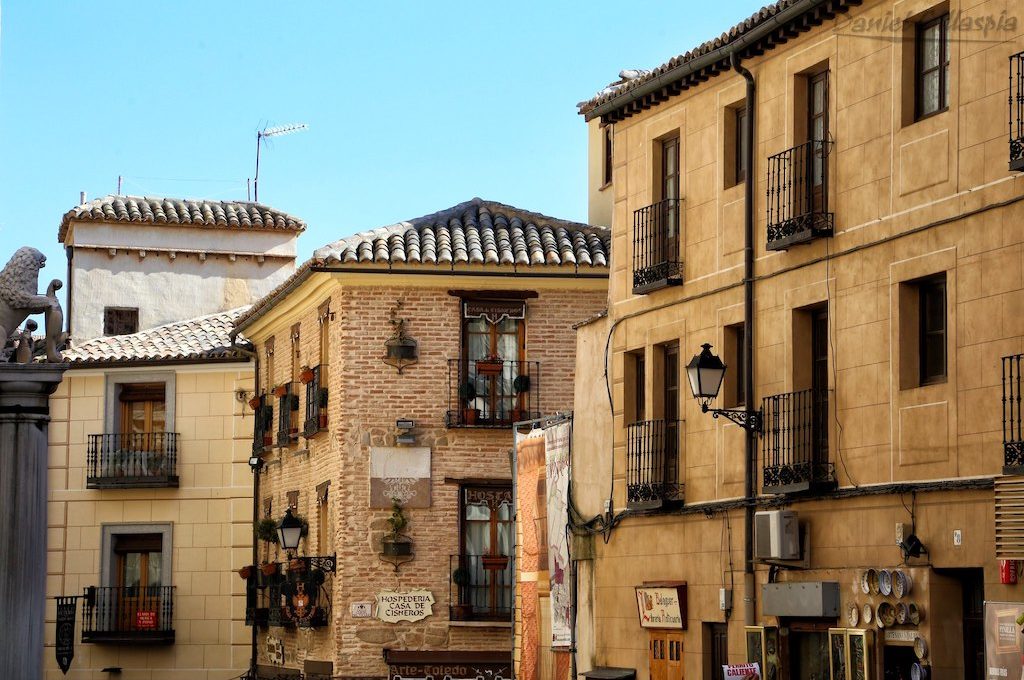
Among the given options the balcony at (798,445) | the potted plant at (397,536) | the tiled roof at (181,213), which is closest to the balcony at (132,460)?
the tiled roof at (181,213)

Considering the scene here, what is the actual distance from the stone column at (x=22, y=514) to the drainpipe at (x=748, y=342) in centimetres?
776

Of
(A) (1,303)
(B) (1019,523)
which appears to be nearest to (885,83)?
(B) (1019,523)

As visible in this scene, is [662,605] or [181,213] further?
[181,213]

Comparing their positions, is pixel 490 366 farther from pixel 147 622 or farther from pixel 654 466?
pixel 147 622

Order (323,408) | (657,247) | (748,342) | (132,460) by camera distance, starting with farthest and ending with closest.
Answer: (132,460), (323,408), (657,247), (748,342)

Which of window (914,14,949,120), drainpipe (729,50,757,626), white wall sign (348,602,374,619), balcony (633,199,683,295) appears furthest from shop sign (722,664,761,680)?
white wall sign (348,602,374,619)

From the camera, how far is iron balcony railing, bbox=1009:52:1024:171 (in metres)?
17.2

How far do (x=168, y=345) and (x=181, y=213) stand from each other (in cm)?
407

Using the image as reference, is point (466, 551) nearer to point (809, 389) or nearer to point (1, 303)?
point (809, 389)

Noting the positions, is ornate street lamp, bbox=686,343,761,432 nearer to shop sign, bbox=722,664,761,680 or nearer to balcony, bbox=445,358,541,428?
shop sign, bbox=722,664,761,680

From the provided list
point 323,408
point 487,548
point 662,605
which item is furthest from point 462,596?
point 662,605

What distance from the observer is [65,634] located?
3900 cm

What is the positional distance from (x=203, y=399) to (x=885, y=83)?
74.6 ft

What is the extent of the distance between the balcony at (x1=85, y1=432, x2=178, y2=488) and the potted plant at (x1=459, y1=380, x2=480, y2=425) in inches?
367
